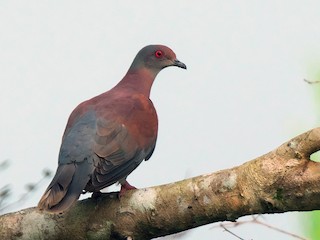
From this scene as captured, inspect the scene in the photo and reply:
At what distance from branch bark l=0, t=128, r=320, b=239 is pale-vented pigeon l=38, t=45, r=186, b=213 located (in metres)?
0.10

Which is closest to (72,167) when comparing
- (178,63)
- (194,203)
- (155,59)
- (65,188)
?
(65,188)

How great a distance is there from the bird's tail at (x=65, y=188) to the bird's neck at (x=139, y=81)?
1080 millimetres

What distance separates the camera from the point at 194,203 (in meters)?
2.96

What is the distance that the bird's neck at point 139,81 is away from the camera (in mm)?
4531

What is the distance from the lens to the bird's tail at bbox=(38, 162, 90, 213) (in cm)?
321

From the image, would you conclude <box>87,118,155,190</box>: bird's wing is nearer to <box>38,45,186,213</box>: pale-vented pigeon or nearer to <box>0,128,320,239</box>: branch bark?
<box>38,45,186,213</box>: pale-vented pigeon

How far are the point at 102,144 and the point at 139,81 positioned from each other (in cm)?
112

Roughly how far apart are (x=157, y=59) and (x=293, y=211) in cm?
238

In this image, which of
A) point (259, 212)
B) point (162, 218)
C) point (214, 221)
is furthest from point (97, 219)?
point (259, 212)

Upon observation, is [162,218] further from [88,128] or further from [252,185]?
[88,128]

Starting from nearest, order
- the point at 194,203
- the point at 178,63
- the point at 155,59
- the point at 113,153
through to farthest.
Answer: the point at 194,203
the point at 113,153
the point at 155,59
the point at 178,63

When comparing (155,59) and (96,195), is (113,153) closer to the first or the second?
(96,195)

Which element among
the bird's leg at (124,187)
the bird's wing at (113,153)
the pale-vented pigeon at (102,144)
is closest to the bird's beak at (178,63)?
the pale-vented pigeon at (102,144)

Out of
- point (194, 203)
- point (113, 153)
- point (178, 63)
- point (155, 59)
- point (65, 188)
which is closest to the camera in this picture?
point (194, 203)
